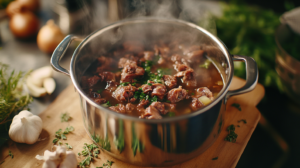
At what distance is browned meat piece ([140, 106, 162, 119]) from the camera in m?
2.01

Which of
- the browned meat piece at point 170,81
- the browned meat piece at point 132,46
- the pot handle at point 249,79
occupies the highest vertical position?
the pot handle at point 249,79

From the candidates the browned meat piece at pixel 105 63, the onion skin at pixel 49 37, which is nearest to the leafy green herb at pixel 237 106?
the browned meat piece at pixel 105 63

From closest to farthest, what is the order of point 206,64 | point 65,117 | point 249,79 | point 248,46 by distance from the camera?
point 249,79 → point 65,117 → point 206,64 → point 248,46


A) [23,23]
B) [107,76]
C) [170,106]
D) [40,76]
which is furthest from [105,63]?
[23,23]

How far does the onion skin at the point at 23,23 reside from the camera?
12.0 feet

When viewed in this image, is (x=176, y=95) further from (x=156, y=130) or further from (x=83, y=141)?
(x=83, y=141)

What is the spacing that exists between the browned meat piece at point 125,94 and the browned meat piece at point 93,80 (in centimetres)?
30

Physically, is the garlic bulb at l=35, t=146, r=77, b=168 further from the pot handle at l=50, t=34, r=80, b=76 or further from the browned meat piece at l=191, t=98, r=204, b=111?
the browned meat piece at l=191, t=98, r=204, b=111

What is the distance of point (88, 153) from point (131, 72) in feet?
3.03

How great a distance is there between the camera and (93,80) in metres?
2.48

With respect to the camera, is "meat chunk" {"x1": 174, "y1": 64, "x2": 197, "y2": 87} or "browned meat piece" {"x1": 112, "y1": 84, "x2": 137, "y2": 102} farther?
"meat chunk" {"x1": 174, "y1": 64, "x2": 197, "y2": 87}

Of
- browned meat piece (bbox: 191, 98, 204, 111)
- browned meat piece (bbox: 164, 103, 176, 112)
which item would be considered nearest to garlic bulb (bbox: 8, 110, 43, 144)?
browned meat piece (bbox: 164, 103, 176, 112)

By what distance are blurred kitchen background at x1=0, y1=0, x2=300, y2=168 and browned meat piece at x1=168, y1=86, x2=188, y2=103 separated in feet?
4.92

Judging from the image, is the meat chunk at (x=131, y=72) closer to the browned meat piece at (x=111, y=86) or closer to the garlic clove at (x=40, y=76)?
Answer: the browned meat piece at (x=111, y=86)
